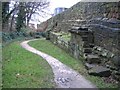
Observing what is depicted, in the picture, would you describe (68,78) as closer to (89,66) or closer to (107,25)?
(89,66)

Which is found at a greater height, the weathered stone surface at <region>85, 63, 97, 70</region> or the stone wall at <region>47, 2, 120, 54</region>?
the stone wall at <region>47, 2, 120, 54</region>

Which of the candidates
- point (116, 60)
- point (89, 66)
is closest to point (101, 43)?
point (89, 66)

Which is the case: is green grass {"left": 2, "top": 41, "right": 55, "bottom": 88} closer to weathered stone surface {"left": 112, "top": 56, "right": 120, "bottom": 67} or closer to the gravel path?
the gravel path

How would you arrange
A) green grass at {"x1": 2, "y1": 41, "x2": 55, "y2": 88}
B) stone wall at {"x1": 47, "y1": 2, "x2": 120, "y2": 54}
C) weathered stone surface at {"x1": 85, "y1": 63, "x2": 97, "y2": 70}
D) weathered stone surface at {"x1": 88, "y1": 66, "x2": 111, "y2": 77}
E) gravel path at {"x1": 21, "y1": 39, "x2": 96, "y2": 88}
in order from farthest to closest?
weathered stone surface at {"x1": 85, "y1": 63, "x2": 97, "y2": 70} → stone wall at {"x1": 47, "y1": 2, "x2": 120, "y2": 54} → weathered stone surface at {"x1": 88, "y1": 66, "x2": 111, "y2": 77} → gravel path at {"x1": 21, "y1": 39, "x2": 96, "y2": 88} → green grass at {"x1": 2, "y1": 41, "x2": 55, "y2": 88}

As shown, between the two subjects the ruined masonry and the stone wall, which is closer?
the ruined masonry

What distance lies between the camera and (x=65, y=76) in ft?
22.1

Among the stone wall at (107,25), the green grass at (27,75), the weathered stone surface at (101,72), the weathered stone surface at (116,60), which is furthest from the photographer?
the stone wall at (107,25)

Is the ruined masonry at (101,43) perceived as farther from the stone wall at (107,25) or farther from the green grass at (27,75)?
the green grass at (27,75)

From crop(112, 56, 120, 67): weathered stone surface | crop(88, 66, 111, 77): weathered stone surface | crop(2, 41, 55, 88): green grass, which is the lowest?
crop(2, 41, 55, 88): green grass

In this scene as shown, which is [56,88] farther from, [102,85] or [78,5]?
[78,5]

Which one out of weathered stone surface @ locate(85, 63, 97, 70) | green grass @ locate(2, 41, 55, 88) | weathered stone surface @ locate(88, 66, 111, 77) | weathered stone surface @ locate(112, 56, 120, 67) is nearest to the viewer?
green grass @ locate(2, 41, 55, 88)

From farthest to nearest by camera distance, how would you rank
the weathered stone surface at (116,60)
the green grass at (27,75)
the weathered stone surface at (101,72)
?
1. the weathered stone surface at (101,72)
2. the weathered stone surface at (116,60)
3. the green grass at (27,75)

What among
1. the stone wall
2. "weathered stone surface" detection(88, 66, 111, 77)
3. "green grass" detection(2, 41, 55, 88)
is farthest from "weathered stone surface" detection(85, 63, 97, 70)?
"green grass" detection(2, 41, 55, 88)

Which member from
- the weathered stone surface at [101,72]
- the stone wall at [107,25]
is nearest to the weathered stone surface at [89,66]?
the weathered stone surface at [101,72]
